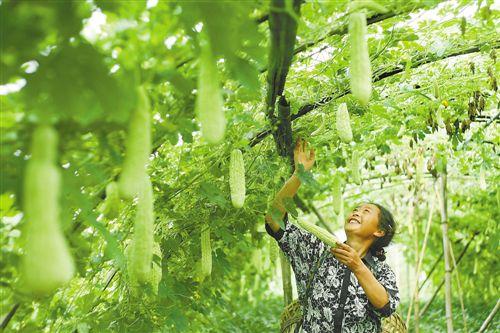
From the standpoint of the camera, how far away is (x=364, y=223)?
396 centimetres

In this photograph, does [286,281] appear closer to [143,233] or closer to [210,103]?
[143,233]

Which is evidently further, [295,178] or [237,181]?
[295,178]

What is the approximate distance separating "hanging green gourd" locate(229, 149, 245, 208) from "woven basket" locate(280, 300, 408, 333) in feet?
5.11

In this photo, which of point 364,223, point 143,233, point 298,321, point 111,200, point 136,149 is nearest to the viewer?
point 136,149

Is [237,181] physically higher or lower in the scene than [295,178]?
lower

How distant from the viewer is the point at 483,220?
28.5 feet

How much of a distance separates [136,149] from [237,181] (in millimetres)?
1279

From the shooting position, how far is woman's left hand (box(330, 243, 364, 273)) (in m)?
3.45

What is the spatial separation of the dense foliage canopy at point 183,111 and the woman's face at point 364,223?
0.32 meters

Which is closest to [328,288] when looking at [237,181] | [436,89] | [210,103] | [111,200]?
[237,181]

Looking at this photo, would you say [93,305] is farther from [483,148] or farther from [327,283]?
[483,148]

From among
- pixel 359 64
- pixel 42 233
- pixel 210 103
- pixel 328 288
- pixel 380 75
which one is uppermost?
pixel 380 75

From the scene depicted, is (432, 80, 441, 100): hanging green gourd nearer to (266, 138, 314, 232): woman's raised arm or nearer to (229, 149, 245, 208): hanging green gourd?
(266, 138, 314, 232): woman's raised arm

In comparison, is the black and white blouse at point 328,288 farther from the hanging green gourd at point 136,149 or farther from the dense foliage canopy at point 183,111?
the hanging green gourd at point 136,149
